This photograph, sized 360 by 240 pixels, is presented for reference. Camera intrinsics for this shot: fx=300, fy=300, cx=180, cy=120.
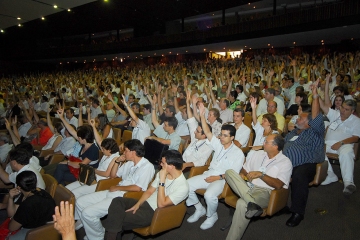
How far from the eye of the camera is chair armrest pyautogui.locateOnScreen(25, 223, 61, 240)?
2.30 m

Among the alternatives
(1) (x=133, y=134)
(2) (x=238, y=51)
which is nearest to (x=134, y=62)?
(2) (x=238, y=51)

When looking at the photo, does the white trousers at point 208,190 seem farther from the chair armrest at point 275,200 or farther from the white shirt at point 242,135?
the white shirt at point 242,135

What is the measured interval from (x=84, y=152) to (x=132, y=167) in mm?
1019

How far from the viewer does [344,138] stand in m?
4.06

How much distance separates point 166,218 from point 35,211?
111 cm

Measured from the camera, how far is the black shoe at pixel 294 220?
3.13m

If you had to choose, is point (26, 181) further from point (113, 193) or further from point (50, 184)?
point (113, 193)

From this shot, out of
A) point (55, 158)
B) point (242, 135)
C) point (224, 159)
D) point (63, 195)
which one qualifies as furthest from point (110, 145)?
point (242, 135)

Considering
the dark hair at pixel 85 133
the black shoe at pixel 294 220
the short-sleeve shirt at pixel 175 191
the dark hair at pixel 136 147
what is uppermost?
the dark hair at pixel 85 133

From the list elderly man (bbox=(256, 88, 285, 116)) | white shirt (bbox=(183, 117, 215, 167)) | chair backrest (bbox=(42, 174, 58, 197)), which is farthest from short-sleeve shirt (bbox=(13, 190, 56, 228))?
elderly man (bbox=(256, 88, 285, 116))

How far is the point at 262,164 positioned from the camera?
3.26m

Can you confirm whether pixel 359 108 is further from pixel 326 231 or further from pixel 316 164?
pixel 326 231

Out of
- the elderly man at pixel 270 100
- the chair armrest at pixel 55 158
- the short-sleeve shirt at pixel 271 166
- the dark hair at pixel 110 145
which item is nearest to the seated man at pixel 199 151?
the short-sleeve shirt at pixel 271 166

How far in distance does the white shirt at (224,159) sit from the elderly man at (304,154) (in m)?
0.60
